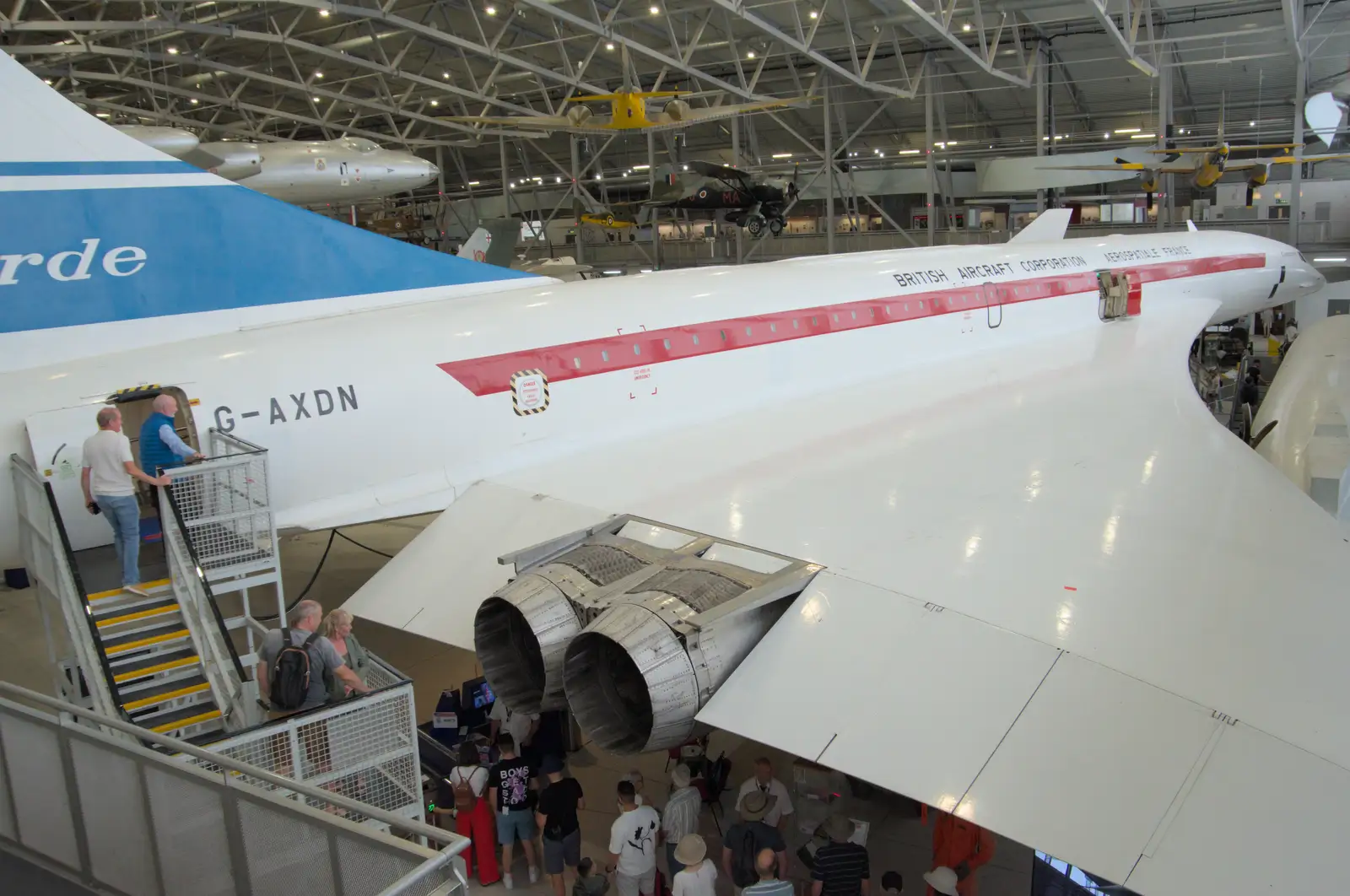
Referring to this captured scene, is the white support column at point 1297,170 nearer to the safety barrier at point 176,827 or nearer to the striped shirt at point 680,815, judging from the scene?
the striped shirt at point 680,815

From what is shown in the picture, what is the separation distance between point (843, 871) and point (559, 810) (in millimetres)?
1725

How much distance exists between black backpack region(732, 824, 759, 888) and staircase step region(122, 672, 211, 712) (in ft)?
10.1

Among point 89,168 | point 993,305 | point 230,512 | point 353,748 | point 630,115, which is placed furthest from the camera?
point 630,115

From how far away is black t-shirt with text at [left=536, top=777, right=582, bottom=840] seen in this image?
19.7 ft

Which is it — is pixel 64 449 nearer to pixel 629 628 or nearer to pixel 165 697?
pixel 165 697

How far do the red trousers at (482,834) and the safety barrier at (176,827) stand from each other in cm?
305

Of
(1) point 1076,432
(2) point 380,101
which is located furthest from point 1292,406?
(2) point 380,101

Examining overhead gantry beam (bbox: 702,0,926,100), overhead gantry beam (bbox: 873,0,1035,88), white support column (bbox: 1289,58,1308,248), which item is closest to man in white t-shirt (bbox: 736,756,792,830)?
overhead gantry beam (bbox: 873,0,1035,88)

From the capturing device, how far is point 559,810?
6.04 m

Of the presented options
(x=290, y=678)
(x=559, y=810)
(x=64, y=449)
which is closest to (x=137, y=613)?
(x=64, y=449)

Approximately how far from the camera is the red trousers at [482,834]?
6414 millimetres

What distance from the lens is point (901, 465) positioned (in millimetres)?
7859

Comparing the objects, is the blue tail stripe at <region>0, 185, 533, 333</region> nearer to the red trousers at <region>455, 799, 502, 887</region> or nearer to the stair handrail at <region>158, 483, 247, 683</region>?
the stair handrail at <region>158, 483, 247, 683</region>

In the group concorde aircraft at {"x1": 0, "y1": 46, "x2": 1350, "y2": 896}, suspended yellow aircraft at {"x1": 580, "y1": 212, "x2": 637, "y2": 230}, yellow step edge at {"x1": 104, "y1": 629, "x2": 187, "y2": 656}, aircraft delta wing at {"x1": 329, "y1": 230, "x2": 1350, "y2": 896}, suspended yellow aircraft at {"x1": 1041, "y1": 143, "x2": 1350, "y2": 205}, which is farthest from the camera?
suspended yellow aircraft at {"x1": 580, "y1": 212, "x2": 637, "y2": 230}
